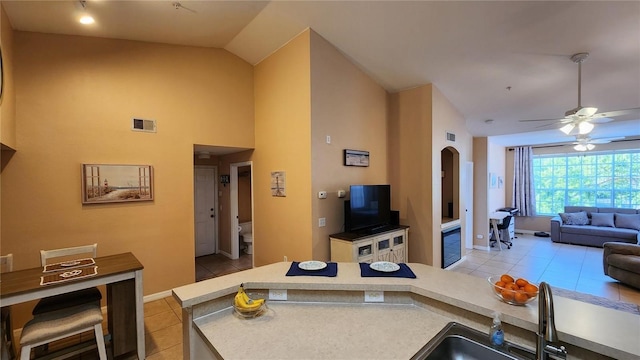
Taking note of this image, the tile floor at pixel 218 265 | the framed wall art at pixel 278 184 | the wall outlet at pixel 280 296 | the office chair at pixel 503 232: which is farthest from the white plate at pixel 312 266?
the office chair at pixel 503 232

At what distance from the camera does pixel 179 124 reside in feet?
13.4

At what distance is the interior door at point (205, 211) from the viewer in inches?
234

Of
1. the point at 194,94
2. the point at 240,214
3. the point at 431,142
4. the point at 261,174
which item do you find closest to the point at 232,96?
the point at 194,94

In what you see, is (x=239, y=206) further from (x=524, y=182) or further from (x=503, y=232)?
(x=524, y=182)

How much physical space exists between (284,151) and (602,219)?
28.9ft

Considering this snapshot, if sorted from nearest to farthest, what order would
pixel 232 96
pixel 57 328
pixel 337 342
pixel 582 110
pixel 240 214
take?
1. pixel 337 342
2. pixel 57 328
3. pixel 582 110
4. pixel 232 96
5. pixel 240 214

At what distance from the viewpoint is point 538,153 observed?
9.09 metres

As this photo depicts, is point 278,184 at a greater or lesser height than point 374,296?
greater

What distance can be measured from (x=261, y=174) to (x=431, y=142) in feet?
9.58

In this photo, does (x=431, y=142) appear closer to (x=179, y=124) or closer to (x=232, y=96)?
(x=232, y=96)

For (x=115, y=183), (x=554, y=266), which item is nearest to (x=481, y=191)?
(x=554, y=266)

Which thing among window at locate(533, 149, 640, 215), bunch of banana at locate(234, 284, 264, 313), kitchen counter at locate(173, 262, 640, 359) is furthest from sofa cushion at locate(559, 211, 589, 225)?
bunch of banana at locate(234, 284, 264, 313)

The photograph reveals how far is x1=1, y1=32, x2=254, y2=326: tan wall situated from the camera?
313 centimetres

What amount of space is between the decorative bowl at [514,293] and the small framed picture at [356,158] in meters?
2.91
